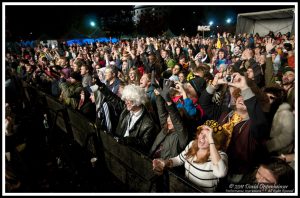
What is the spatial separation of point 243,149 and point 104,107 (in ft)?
8.28

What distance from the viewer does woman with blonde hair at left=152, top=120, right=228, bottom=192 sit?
237 centimetres

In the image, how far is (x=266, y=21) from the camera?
19875 millimetres

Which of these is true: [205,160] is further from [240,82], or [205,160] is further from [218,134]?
[240,82]

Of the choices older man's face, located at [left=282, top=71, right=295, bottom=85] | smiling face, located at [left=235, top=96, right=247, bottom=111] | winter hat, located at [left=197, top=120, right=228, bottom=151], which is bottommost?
winter hat, located at [left=197, top=120, right=228, bottom=151]

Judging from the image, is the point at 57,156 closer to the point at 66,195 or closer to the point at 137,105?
the point at 66,195

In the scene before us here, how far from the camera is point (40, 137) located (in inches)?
220

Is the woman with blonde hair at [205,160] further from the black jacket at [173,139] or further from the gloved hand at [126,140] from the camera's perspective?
the gloved hand at [126,140]

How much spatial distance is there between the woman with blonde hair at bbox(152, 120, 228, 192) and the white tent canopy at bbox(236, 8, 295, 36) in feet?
57.8

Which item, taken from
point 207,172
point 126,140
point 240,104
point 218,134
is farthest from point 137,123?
point 240,104

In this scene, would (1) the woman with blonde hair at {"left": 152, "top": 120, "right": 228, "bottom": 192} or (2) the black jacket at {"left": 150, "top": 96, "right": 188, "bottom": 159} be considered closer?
(1) the woman with blonde hair at {"left": 152, "top": 120, "right": 228, "bottom": 192}

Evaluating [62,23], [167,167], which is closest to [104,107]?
[167,167]

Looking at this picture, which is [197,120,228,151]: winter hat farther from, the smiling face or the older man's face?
the older man's face

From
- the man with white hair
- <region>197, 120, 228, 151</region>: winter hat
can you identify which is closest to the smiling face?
<region>197, 120, 228, 151</region>: winter hat

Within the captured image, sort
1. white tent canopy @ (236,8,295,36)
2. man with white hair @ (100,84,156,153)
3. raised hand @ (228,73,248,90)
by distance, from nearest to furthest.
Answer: raised hand @ (228,73,248,90) < man with white hair @ (100,84,156,153) < white tent canopy @ (236,8,295,36)
